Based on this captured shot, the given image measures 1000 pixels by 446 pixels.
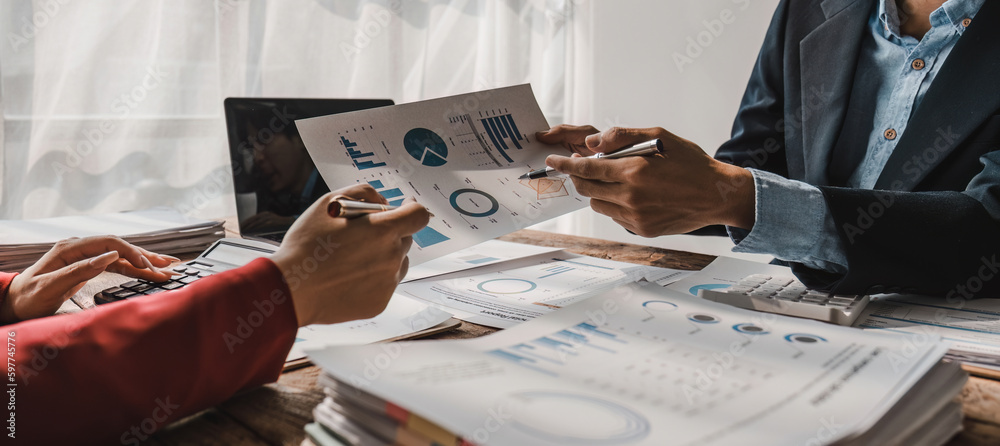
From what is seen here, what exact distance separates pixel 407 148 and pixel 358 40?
166 cm

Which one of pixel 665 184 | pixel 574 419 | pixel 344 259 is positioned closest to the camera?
pixel 574 419

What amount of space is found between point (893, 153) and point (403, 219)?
76 cm

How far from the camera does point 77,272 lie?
0.73 meters

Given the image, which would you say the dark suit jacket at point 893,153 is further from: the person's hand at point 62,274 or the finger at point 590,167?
the person's hand at point 62,274

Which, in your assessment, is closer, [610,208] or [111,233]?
[610,208]

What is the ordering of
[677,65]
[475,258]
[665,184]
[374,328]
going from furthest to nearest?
[677,65]
[475,258]
[665,184]
[374,328]

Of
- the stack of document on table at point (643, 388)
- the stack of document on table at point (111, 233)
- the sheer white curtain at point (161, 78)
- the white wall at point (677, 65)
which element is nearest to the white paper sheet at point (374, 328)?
the stack of document on table at point (643, 388)

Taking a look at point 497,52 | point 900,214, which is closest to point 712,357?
point 900,214

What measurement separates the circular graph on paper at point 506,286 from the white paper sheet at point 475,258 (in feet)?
0.31

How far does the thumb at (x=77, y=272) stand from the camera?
728 millimetres

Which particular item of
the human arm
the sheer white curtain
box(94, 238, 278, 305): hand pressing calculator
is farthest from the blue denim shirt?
the sheer white curtain

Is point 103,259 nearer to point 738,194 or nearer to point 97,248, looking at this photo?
point 97,248

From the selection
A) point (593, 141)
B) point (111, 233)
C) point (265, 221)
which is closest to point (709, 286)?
point (593, 141)

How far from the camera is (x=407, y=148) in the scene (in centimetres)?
85
